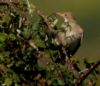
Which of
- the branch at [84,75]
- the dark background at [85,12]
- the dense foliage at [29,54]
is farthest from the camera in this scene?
the dark background at [85,12]

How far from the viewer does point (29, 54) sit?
18.4 ft

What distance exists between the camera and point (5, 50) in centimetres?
569

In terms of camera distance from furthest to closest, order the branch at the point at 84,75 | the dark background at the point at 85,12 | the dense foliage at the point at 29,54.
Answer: the dark background at the point at 85,12, the dense foliage at the point at 29,54, the branch at the point at 84,75

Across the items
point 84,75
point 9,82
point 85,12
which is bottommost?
point 85,12

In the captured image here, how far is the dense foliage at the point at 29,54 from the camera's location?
18.0 feet

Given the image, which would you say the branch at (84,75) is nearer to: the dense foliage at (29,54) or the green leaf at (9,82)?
the dense foliage at (29,54)

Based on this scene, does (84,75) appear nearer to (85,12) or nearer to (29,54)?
(29,54)

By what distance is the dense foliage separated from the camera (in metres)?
5.49

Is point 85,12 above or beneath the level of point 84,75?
beneath

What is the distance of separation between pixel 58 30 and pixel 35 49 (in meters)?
0.57

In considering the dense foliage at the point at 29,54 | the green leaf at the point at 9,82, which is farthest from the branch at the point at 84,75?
the green leaf at the point at 9,82

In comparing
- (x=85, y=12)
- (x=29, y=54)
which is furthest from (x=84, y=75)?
(x=85, y=12)

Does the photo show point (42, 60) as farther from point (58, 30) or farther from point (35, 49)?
point (58, 30)

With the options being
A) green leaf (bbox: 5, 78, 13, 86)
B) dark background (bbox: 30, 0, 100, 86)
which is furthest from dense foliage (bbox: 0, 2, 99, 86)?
dark background (bbox: 30, 0, 100, 86)
